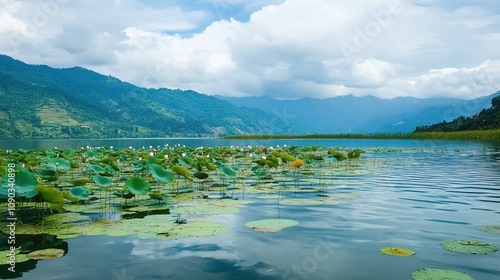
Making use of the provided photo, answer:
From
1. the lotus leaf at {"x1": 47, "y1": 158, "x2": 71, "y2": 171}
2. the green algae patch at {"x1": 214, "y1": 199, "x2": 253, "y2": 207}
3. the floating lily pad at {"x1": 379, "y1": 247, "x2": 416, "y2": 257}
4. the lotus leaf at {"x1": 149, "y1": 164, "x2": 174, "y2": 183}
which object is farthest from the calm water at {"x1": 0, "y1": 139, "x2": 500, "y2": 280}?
the lotus leaf at {"x1": 47, "y1": 158, "x2": 71, "y2": 171}

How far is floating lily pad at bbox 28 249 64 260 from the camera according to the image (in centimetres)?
583

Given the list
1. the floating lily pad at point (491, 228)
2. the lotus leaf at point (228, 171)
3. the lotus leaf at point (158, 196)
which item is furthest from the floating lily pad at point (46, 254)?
the floating lily pad at point (491, 228)

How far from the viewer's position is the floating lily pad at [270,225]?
745 cm

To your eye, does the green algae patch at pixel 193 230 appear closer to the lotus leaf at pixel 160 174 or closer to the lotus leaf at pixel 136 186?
the lotus leaf at pixel 136 186

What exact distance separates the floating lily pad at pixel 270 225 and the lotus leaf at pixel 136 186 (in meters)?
2.93

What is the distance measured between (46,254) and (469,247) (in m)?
6.77

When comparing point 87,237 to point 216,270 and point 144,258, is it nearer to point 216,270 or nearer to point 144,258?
point 144,258

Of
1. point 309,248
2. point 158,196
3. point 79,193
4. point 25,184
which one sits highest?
point 25,184

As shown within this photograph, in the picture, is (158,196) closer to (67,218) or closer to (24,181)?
(67,218)

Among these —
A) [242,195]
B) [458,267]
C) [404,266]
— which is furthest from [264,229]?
[242,195]

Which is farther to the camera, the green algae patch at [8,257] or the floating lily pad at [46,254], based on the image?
the floating lily pad at [46,254]

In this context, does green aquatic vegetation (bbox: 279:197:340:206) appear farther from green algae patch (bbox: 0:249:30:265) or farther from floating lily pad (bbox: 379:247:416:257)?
green algae patch (bbox: 0:249:30:265)

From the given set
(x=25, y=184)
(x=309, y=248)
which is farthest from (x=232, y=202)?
(x=25, y=184)

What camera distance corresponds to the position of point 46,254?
5.98 metres
